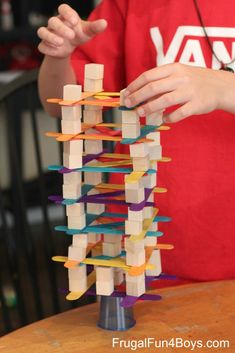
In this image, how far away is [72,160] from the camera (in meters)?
1.05

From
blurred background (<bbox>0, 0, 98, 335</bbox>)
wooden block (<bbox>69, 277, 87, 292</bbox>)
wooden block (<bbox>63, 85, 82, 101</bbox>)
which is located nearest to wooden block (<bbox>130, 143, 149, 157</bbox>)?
wooden block (<bbox>63, 85, 82, 101</bbox>)

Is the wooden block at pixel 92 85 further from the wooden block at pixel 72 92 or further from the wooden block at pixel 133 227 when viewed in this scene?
the wooden block at pixel 133 227

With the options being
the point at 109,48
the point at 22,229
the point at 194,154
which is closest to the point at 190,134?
the point at 194,154

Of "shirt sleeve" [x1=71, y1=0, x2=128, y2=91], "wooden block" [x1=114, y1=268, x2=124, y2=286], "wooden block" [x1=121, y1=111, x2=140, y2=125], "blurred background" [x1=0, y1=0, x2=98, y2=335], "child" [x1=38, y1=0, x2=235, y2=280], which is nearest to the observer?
"wooden block" [x1=121, y1=111, x2=140, y2=125]

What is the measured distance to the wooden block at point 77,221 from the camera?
3.52ft

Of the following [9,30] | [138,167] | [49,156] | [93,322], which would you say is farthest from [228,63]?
[9,30]

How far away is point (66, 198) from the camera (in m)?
1.07

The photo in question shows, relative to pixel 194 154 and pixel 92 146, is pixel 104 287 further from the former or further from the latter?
pixel 194 154

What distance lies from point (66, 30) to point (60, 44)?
39 mm

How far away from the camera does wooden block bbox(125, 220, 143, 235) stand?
1046 millimetres

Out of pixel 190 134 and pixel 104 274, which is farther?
pixel 190 134

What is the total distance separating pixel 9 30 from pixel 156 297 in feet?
9.92

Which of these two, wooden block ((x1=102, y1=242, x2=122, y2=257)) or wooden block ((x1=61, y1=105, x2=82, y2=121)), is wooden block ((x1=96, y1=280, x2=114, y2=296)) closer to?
wooden block ((x1=102, y1=242, x2=122, y2=257))

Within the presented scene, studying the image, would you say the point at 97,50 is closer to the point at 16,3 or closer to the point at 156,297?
the point at 156,297
